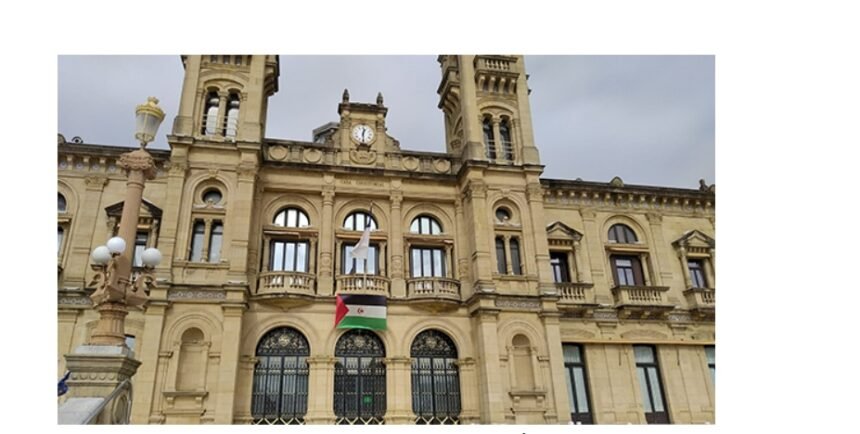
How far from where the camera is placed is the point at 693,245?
23.7 meters

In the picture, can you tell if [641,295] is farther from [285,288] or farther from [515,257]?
[285,288]

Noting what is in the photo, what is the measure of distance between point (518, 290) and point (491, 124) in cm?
765

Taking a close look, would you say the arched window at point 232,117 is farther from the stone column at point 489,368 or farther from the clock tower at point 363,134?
the stone column at point 489,368

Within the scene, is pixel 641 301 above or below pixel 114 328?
above

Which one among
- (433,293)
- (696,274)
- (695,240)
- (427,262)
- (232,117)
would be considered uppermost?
(232,117)

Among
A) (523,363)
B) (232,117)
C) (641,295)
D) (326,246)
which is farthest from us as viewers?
(641,295)

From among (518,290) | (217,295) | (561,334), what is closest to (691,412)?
(561,334)

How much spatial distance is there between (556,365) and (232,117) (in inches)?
619

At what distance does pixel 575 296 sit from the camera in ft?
70.0

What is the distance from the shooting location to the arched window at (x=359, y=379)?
17.6 m

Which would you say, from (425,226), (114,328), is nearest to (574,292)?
(425,226)

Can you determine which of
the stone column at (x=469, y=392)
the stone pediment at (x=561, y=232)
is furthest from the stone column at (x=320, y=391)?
the stone pediment at (x=561, y=232)

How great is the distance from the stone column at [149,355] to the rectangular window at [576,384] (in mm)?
14173

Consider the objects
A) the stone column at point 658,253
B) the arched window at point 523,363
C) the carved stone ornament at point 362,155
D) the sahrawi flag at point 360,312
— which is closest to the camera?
the sahrawi flag at point 360,312
